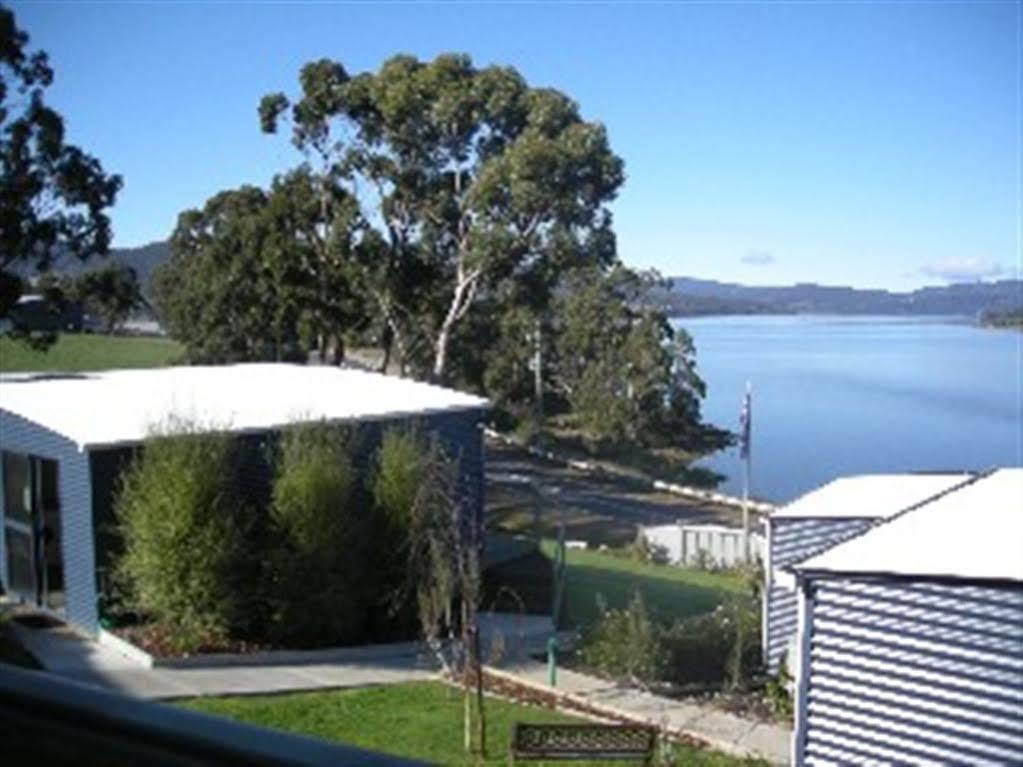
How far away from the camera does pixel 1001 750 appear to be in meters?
9.71

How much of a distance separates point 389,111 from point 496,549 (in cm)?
1473

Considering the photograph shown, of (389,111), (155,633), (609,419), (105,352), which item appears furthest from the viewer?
(105,352)

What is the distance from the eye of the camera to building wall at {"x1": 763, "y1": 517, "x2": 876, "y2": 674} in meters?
14.9

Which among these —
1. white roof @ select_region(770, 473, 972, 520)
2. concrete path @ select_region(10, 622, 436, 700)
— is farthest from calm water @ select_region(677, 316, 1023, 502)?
concrete path @ select_region(10, 622, 436, 700)

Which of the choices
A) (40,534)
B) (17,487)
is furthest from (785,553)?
(17,487)

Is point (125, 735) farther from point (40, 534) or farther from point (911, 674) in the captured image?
point (40, 534)

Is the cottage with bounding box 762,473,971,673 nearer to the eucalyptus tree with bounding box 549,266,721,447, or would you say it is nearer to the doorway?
the doorway

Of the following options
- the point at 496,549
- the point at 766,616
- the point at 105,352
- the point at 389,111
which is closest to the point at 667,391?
the point at 389,111

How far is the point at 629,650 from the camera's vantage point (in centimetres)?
1395

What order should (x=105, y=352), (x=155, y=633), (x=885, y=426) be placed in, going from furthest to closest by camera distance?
(x=105, y=352) → (x=885, y=426) → (x=155, y=633)

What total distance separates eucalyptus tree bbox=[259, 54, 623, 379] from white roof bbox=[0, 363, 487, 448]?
9.65 meters

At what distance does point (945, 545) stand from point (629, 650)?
4223mm

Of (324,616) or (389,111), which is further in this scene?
(389,111)

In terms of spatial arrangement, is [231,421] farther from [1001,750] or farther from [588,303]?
[588,303]
